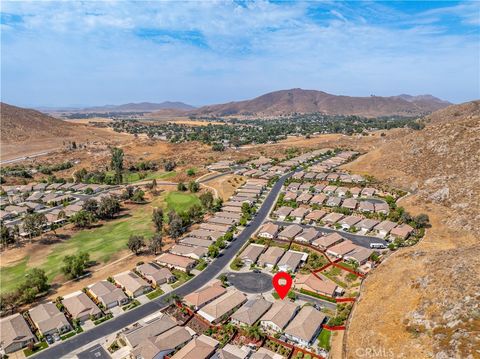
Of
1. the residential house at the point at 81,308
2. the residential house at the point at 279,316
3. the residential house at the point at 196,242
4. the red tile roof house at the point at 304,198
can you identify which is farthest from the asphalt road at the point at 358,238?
the residential house at the point at 81,308

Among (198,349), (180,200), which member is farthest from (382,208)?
(198,349)

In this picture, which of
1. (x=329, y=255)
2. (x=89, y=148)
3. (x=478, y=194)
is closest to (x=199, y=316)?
(x=329, y=255)

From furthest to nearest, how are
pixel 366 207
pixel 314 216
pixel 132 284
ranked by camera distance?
1. pixel 366 207
2. pixel 314 216
3. pixel 132 284

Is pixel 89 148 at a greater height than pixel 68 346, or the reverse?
pixel 89 148

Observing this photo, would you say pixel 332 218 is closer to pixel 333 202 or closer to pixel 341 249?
pixel 333 202

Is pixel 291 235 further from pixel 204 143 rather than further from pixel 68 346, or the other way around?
pixel 204 143

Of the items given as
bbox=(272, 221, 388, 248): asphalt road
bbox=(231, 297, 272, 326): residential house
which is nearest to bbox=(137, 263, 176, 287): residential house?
bbox=(231, 297, 272, 326): residential house

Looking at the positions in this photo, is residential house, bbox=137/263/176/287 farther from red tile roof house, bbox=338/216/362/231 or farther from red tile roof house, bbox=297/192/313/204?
red tile roof house, bbox=297/192/313/204
